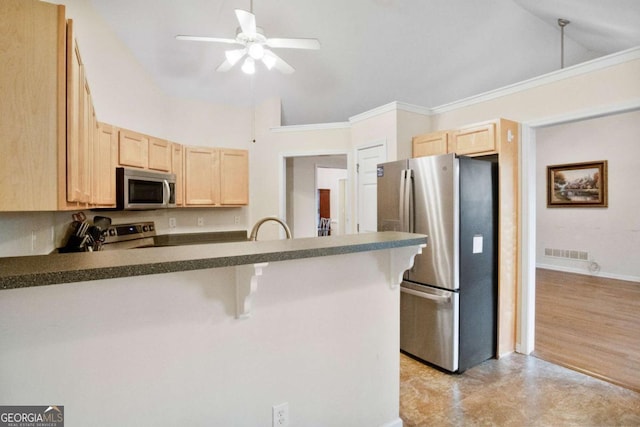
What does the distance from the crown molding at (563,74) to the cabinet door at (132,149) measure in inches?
133

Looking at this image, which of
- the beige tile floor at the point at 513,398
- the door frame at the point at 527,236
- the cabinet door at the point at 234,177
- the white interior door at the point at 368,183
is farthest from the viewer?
the cabinet door at the point at 234,177

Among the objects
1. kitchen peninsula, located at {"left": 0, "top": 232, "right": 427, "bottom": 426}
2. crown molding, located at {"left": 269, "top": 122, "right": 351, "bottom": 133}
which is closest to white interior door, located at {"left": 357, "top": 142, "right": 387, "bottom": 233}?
crown molding, located at {"left": 269, "top": 122, "right": 351, "bottom": 133}

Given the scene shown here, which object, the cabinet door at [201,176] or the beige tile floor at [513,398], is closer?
the beige tile floor at [513,398]

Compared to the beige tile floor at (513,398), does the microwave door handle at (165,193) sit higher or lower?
higher

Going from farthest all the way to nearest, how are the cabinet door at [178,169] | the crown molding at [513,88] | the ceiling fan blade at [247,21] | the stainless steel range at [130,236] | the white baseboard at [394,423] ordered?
1. the cabinet door at [178,169]
2. the stainless steel range at [130,236]
3. the crown molding at [513,88]
4. the ceiling fan blade at [247,21]
5. the white baseboard at [394,423]

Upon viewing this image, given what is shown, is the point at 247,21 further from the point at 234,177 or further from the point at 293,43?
the point at 234,177

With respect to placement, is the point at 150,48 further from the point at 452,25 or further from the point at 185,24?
the point at 452,25

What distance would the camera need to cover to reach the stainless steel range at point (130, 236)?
3084mm

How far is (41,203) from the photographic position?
112 cm

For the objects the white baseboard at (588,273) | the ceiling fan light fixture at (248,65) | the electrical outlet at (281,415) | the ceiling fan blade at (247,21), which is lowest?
the white baseboard at (588,273)

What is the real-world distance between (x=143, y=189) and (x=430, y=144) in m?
2.98

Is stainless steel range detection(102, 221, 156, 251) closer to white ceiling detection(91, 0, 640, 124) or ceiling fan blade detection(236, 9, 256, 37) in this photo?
white ceiling detection(91, 0, 640, 124)

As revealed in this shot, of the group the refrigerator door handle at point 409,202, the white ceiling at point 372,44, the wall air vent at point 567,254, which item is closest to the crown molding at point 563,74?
the white ceiling at point 372,44

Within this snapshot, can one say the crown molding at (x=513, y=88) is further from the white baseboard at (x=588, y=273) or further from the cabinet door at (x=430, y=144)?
the white baseboard at (x=588, y=273)
